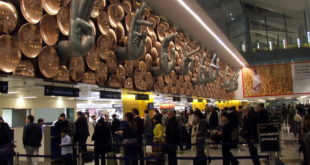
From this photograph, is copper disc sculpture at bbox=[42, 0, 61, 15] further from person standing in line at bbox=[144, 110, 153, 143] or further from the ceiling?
person standing in line at bbox=[144, 110, 153, 143]

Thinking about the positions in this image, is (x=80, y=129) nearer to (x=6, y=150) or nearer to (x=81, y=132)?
(x=81, y=132)

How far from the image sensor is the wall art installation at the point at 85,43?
17.4 feet

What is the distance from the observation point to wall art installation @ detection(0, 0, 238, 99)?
5297 millimetres

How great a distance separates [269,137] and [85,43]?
13.0ft

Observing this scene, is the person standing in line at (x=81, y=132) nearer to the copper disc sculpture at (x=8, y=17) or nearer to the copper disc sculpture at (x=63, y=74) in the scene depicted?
the copper disc sculpture at (x=63, y=74)

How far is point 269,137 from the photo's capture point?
20.3ft

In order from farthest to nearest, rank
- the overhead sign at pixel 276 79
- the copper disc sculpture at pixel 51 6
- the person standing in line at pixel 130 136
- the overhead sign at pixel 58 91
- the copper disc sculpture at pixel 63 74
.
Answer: the overhead sign at pixel 276 79 → the person standing in line at pixel 130 136 → the copper disc sculpture at pixel 63 74 → the overhead sign at pixel 58 91 → the copper disc sculpture at pixel 51 6

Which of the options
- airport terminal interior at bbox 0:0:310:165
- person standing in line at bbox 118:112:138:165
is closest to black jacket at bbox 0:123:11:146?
airport terminal interior at bbox 0:0:310:165

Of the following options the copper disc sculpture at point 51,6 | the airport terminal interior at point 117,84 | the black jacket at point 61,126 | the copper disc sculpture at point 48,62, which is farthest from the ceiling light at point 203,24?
the copper disc sculpture at point 48,62

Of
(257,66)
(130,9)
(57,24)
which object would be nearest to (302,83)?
(257,66)

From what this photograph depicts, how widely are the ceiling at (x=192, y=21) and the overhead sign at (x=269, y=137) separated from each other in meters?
5.37

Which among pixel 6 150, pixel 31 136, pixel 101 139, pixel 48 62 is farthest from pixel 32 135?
pixel 48 62

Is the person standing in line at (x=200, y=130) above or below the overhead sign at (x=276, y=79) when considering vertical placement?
below

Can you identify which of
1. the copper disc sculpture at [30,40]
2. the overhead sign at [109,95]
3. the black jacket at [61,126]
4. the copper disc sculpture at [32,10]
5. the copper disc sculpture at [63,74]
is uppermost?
the copper disc sculpture at [32,10]
